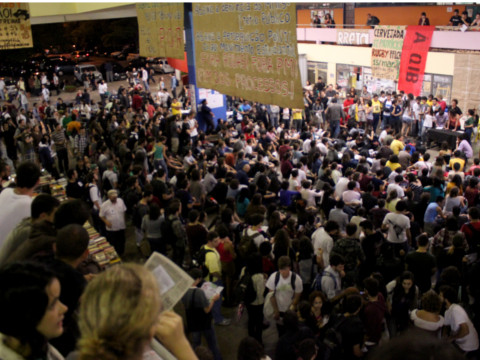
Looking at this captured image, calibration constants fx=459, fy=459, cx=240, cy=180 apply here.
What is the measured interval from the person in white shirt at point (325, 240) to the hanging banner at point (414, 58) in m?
7.47

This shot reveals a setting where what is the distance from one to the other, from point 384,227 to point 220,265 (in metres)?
2.68

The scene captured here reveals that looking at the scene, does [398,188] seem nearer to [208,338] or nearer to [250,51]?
[250,51]

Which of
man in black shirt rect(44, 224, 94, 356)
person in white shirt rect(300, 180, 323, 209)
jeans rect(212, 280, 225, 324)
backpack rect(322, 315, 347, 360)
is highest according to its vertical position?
man in black shirt rect(44, 224, 94, 356)

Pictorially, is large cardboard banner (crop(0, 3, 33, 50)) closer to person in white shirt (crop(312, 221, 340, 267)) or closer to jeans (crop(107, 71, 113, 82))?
person in white shirt (crop(312, 221, 340, 267))

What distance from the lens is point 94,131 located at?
14234mm

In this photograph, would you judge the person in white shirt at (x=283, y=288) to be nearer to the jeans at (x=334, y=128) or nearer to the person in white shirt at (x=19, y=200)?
the person in white shirt at (x=19, y=200)

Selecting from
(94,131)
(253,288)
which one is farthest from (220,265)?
(94,131)

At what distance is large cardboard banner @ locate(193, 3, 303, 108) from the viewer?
7367 mm

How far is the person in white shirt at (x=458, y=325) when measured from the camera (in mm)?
5055

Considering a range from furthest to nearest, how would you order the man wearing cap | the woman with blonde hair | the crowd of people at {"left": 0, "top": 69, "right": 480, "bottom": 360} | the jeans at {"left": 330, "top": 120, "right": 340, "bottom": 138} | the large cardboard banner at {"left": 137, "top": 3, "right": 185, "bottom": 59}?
1. the jeans at {"left": 330, "top": 120, "right": 340, "bottom": 138}
2. the large cardboard banner at {"left": 137, "top": 3, "right": 185, "bottom": 59}
3. the man wearing cap
4. the crowd of people at {"left": 0, "top": 69, "right": 480, "bottom": 360}
5. the woman with blonde hair

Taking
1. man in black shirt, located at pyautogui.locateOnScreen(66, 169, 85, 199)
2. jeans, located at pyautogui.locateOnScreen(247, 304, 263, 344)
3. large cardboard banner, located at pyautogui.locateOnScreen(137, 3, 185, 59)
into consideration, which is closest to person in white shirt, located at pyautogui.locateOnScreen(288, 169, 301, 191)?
jeans, located at pyautogui.locateOnScreen(247, 304, 263, 344)

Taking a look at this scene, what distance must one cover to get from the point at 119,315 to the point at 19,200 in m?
3.53

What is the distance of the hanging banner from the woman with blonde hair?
12301 millimetres

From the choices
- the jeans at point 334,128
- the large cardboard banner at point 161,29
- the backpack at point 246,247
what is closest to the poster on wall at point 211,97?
the large cardboard banner at point 161,29
